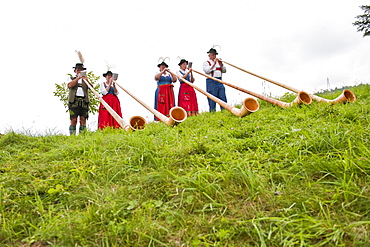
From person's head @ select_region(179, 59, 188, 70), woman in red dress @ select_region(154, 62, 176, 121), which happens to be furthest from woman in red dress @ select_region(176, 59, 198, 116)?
woman in red dress @ select_region(154, 62, 176, 121)

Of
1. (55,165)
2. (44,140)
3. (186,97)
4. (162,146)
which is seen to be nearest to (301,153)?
(162,146)

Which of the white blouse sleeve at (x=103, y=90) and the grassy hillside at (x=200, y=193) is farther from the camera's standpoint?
the white blouse sleeve at (x=103, y=90)

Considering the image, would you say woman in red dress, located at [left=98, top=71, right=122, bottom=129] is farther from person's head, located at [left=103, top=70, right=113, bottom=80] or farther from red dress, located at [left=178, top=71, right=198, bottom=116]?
red dress, located at [left=178, top=71, right=198, bottom=116]

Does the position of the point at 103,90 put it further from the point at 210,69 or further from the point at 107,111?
the point at 210,69

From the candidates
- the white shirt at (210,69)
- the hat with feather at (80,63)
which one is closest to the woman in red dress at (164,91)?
the white shirt at (210,69)

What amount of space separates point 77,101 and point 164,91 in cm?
222

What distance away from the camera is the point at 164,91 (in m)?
7.58

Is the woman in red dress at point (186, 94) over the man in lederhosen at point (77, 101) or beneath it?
over

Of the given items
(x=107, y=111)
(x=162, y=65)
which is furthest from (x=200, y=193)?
(x=162, y=65)

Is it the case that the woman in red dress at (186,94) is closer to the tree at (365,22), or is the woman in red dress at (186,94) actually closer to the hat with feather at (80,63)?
the hat with feather at (80,63)

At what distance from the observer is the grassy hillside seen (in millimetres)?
1525

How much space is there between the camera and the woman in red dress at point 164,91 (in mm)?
7555

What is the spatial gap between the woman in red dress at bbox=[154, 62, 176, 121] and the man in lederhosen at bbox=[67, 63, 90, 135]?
1850 millimetres

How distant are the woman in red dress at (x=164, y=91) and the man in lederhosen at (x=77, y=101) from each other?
1.85 meters
